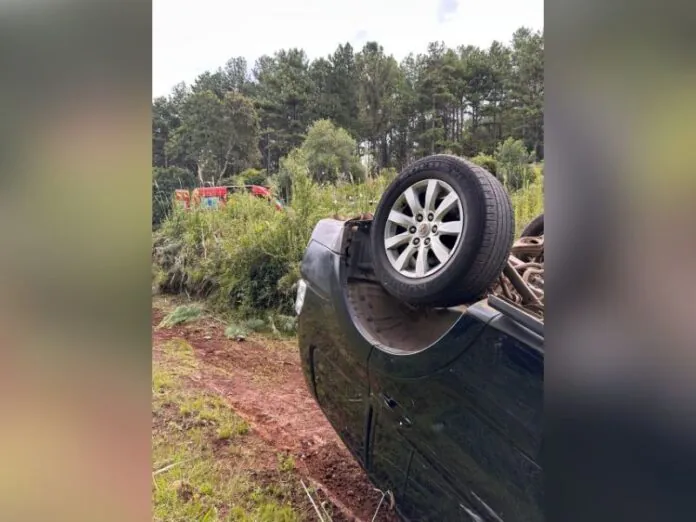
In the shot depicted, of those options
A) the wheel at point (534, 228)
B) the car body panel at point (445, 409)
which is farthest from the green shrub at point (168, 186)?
the wheel at point (534, 228)

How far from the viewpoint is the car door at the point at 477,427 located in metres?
1.17

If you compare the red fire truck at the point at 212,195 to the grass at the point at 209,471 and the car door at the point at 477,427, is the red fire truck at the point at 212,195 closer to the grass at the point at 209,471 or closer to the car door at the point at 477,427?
the grass at the point at 209,471

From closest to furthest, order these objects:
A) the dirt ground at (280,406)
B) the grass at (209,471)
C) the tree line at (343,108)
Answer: the grass at (209,471) → the dirt ground at (280,406) → the tree line at (343,108)

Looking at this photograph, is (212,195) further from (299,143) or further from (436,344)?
(436,344)

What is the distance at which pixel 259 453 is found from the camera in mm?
2566

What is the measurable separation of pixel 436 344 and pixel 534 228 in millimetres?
1119

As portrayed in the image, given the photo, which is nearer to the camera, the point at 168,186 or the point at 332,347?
the point at 332,347

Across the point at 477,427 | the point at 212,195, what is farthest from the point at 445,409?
the point at 212,195

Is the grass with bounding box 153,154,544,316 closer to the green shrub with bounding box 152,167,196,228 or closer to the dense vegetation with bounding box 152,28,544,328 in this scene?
the dense vegetation with bounding box 152,28,544,328

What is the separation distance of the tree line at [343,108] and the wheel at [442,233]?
177cm

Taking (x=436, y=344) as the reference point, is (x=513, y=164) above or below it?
above

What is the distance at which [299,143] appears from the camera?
21.8 ft

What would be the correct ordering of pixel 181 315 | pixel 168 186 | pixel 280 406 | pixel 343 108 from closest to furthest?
pixel 280 406 → pixel 181 315 → pixel 168 186 → pixel 343 108
